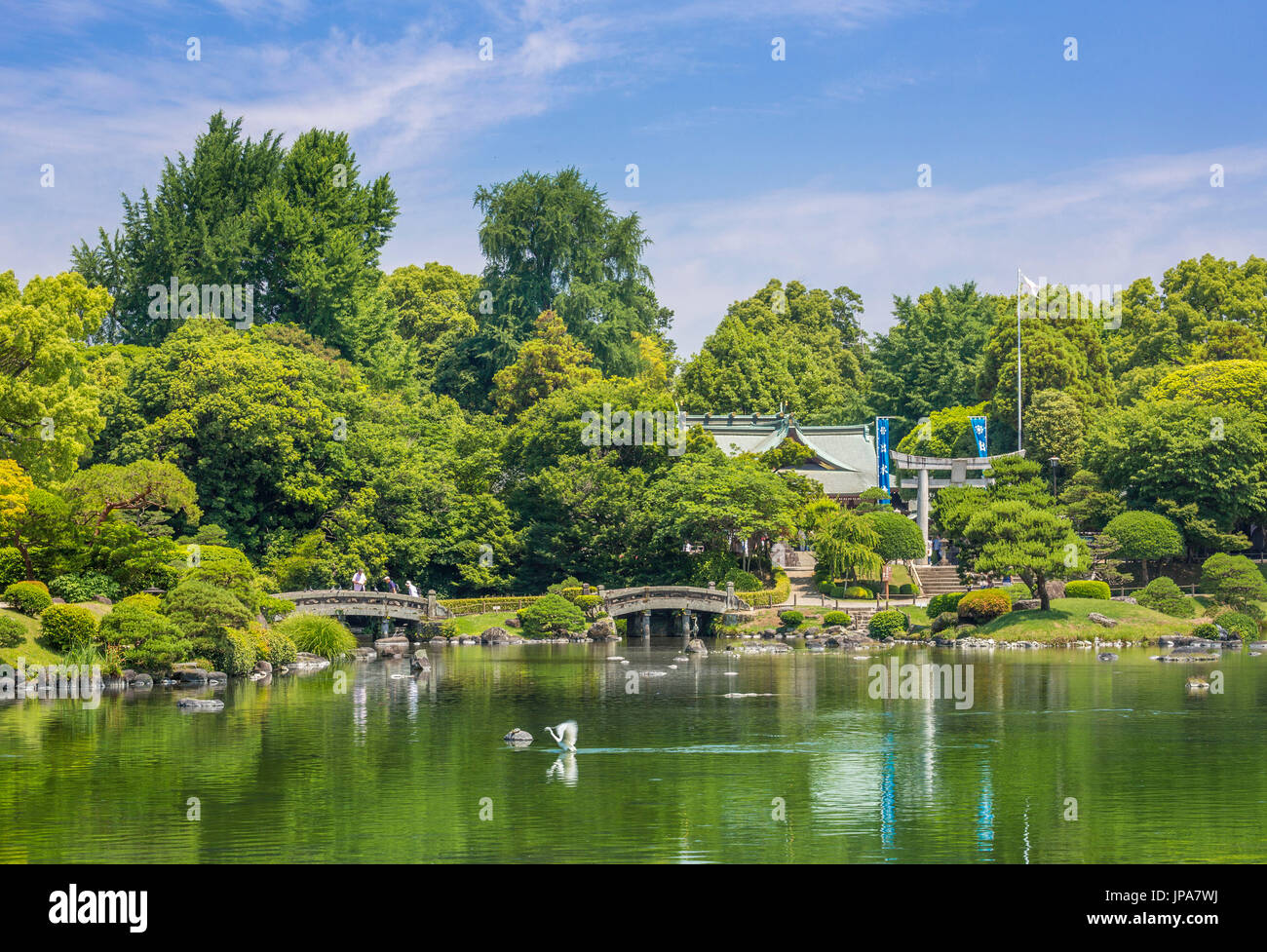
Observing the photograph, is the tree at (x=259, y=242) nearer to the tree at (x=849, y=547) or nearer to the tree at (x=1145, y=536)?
the tree at (x=849, y=547)

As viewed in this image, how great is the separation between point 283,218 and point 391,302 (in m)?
33.6

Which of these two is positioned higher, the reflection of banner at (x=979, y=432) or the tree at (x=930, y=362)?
the tree at (x=930, y=362)

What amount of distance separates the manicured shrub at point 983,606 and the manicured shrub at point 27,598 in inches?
1125

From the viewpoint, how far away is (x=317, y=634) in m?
42.7

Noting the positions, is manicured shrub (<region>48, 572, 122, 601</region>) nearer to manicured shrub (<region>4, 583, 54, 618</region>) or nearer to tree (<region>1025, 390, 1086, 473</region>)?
manicured shrub (<region>4, 583, 54, 618</region>)

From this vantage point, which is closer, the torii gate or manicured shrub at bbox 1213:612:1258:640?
manicured shrub at bbox 1213:612:1258:640

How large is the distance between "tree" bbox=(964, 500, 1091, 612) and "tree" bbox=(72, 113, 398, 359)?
33029 mm

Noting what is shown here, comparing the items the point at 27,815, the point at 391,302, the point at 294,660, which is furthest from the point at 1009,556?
the point at 391,302

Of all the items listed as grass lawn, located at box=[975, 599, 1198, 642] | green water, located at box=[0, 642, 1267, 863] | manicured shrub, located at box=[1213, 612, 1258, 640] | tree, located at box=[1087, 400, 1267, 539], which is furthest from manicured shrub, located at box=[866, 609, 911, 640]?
tree, located at box=[1087, 400, 1267, 539]

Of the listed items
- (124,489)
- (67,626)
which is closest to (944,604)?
(124,489)

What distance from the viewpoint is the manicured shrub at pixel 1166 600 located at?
4800cm

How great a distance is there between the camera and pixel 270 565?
49219 millimetres

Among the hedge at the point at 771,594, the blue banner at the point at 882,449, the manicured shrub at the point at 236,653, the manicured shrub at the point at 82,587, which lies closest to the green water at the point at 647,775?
the manicured shrub at the point at 236,653

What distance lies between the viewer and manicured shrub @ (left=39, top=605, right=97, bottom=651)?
3294cm
